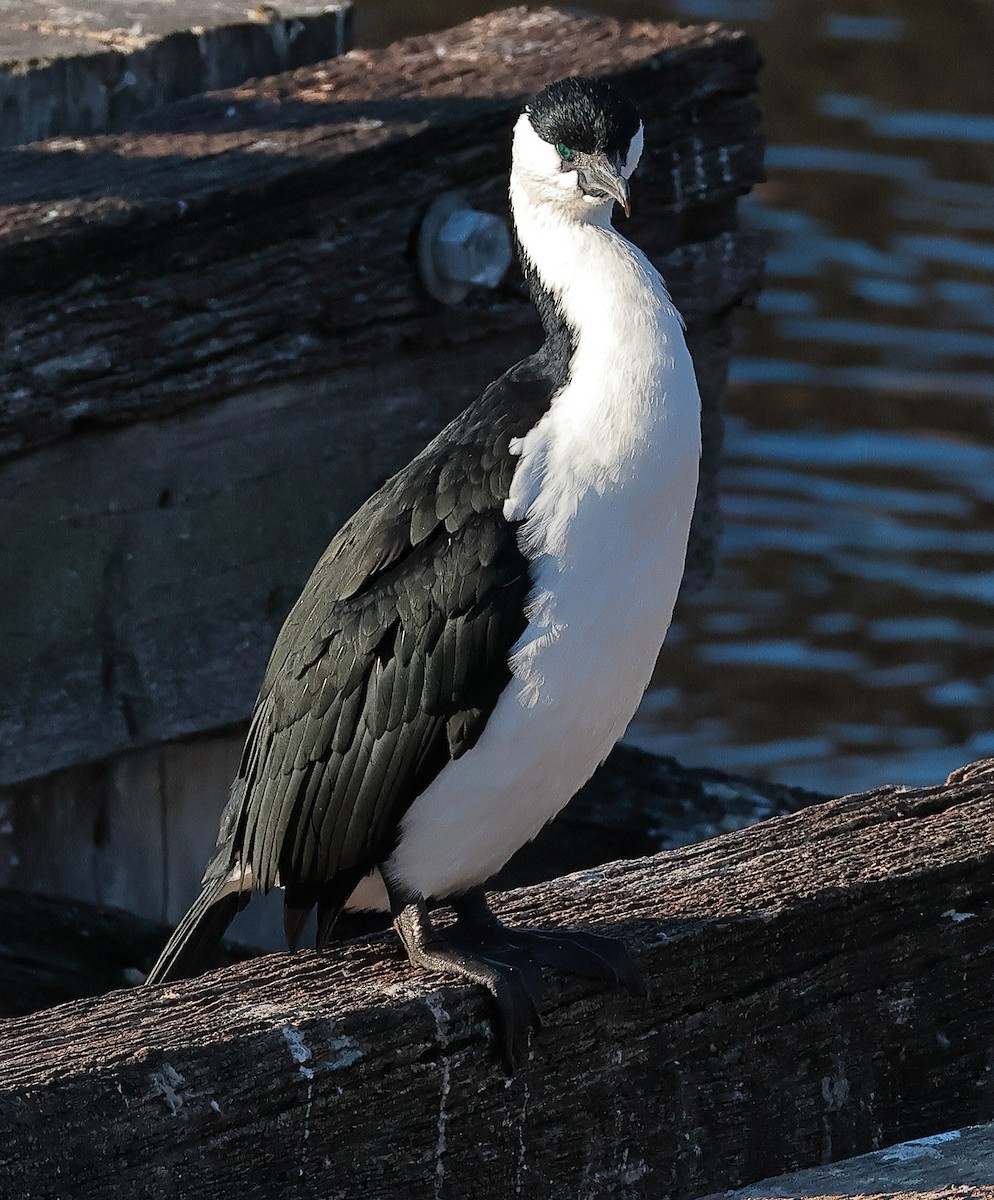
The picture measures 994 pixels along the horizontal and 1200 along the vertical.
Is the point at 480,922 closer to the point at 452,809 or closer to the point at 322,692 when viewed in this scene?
the point at 452,809

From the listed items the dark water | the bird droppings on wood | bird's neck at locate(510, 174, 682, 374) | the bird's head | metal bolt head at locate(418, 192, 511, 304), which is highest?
the bird's head

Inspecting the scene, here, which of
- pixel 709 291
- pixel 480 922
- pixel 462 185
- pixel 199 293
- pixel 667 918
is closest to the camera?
pixel 667 918

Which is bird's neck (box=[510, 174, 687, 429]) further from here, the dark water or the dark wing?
the dark water

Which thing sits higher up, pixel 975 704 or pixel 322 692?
pixel 322 692

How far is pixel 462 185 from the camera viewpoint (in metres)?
3.73

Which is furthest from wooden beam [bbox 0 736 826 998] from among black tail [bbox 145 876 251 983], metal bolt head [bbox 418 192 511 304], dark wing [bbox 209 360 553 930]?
metal bolt head [bbox 418 192 511 304]

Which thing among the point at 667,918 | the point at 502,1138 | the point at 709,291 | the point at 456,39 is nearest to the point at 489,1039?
the point at 502,1138

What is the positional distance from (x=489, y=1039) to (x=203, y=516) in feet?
5.62

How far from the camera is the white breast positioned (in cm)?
255

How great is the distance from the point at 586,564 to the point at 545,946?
1.54ft

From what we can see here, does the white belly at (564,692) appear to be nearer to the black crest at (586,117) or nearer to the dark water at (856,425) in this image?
the black crest at (586,117)

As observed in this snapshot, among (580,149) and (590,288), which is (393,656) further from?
(580,149)

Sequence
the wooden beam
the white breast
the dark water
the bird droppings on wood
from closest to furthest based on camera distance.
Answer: the bird droppings on wood
the white breast
the wooden beam
the dark water

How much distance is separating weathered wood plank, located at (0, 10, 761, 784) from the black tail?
76 cm
